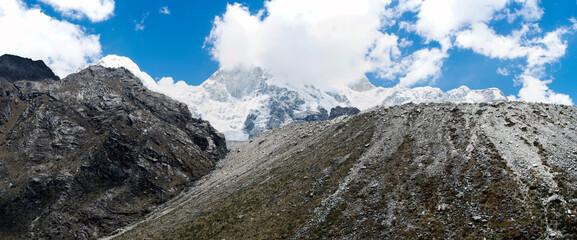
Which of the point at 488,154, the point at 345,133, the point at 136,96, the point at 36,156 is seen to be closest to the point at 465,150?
the point at 488,154

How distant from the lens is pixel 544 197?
36906 millimetres

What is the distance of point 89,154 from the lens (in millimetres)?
122875

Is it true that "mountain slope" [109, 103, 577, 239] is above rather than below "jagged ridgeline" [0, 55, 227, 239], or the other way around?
below

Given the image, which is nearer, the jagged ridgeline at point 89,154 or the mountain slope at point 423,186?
the mountain slope at point 423,186

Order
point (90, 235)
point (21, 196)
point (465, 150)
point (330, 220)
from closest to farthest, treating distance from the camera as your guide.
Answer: point (330, 220) < point (465, 150) < point (90, 235) < point (21, 196)

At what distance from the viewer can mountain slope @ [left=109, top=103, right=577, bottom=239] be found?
121 feet

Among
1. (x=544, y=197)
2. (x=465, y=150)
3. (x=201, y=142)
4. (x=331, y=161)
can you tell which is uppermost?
(x=201, y=142)

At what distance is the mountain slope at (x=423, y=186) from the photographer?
121 feet

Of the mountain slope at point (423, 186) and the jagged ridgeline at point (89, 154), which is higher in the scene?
the jagged ridgeline at point (89, 154)

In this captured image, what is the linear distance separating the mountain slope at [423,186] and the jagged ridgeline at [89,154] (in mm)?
Result: 37871

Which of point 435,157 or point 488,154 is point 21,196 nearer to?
point 435,157

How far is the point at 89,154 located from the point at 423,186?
402 feet

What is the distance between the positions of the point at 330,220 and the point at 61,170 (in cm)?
11183

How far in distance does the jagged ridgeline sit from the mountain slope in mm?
37871
